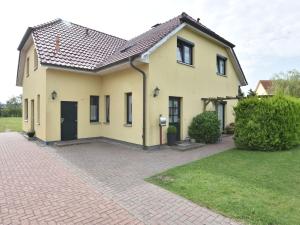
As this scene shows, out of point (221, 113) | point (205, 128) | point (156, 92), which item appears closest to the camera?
point (156, 92)

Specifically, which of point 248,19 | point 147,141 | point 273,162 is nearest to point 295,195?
point 273,162

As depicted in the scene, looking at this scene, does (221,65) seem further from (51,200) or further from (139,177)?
(51,200)

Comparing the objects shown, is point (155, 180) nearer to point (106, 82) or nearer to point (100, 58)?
point (106, 82)

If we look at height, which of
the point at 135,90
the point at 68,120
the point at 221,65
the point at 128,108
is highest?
the point at 221,65

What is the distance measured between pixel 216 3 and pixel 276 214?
364 inches

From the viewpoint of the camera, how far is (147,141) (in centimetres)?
1017

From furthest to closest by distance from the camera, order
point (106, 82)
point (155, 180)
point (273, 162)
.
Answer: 1. point (106, 82)
2. point (273, 162)
3. point (155, 180)

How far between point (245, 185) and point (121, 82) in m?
8.02

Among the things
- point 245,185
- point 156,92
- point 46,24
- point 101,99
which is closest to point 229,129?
point 156,92

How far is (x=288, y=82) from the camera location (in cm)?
3341

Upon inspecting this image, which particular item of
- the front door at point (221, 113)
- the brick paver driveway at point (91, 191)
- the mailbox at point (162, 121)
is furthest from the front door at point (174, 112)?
the front door at point (221, 113)

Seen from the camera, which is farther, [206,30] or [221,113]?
[221,113]

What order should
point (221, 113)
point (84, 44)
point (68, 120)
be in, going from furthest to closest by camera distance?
point (221, 113)
point (84, 44)
point (68, 120)

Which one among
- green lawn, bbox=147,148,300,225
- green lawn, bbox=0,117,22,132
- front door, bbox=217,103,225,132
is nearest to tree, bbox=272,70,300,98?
front door, bbox=217,103,225,132
